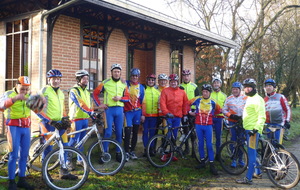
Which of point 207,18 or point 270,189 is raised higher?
point 207,18

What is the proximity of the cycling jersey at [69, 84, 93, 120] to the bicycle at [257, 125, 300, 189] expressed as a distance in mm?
3553

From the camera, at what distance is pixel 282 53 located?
17.4 meters

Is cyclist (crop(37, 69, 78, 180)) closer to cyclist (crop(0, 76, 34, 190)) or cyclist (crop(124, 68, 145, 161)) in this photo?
cyclist (crop(0, 76, 34, 190))

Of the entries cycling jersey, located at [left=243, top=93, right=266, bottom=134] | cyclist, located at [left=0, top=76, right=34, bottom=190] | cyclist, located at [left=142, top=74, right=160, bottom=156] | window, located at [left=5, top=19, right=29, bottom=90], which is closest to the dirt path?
cycling jersey, located at [left=243, top=93, right=266, bottom=134]

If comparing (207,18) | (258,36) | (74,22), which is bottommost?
(74,22)

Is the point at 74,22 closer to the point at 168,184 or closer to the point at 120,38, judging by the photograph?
the point at 120,38

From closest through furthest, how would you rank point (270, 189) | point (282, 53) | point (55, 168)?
point (270, 189) < point (55, 168) < point (282, 53)

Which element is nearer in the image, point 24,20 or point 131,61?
point 24,20

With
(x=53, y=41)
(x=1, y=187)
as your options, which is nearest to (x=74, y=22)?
(x=53, y=41)

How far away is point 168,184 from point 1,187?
2.86m

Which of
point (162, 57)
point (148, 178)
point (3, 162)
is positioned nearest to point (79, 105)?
point (3, 162)

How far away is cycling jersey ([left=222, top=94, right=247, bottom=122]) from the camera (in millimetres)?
6051

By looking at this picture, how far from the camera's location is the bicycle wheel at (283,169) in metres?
4.82

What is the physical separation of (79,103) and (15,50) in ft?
11.6
